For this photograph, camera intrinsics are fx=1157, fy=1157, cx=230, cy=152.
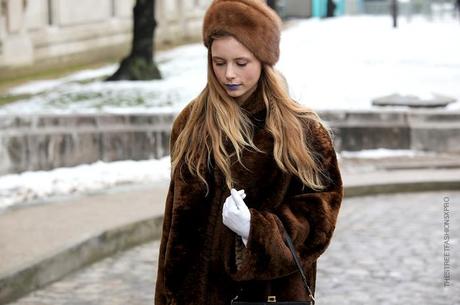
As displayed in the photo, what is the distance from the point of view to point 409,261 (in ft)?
26.0

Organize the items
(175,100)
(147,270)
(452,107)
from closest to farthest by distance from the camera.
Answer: (147,270)
(452,107)
(175,100)

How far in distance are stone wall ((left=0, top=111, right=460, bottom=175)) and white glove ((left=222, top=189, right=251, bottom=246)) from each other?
27.7 ft

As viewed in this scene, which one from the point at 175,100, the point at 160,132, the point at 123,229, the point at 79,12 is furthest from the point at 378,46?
the point at 123,229

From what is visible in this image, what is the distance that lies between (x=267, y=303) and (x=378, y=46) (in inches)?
980

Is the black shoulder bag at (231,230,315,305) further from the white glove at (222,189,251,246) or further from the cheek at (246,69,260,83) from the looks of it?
the cheek at (246,69,260,83)

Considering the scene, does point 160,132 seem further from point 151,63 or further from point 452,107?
point 151,63

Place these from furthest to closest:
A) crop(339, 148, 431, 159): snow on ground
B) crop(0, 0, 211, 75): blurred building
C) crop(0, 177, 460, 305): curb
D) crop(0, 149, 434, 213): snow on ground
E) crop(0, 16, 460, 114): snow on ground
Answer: crop(0, 0, 211, 75): blurred building → crop(0, 16, 460, 114): snow on ground → crop(339, 148, 431, 159): snow on ground → crop(0, 149, 434, 213): snow on ground → crop(0, 177, 460, 305): curb

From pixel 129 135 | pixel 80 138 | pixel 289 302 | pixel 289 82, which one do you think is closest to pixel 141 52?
pixel 289 82

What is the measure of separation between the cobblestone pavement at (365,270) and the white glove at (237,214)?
3670 mm

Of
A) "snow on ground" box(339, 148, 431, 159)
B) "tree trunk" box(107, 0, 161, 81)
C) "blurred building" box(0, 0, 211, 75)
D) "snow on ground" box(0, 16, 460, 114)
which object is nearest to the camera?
"snow on ground" box(339, 148, 431, 159)

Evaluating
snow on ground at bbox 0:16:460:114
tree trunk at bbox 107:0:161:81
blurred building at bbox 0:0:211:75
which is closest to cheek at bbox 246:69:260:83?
snow on ground at bbox 0:16:460:114

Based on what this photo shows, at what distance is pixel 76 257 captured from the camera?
7.75 m

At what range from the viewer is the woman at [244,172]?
345cm

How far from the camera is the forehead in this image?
Answer: 11.3 feet
